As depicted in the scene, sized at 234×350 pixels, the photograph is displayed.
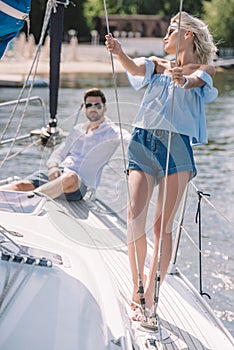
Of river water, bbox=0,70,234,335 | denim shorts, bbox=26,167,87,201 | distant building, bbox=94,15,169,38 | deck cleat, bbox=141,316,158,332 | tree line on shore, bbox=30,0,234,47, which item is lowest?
distant building, bbox=94,15,169,38

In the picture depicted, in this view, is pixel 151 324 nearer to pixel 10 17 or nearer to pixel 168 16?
pixel 10 17

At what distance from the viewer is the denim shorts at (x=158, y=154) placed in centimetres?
323

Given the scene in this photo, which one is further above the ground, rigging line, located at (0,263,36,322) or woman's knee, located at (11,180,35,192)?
rigging line, located at (0,263,36,322)

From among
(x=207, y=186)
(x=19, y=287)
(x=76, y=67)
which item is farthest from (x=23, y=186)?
(x=76, y=67)

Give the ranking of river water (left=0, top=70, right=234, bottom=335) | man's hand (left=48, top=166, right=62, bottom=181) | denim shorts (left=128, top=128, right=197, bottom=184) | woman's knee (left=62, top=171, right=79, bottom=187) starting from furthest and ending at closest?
river water (left=0, top=70, right=234, bottom=335) < man's hand (left=48, top=166, right=62, bottom=181) < woman's knee (left=62, top=171, right=79, bottom=187) < denim shorts (left=128, top=128, right=197, bottom=184)

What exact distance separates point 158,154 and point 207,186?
20.2 ft

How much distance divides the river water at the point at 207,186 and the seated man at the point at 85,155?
0.17m

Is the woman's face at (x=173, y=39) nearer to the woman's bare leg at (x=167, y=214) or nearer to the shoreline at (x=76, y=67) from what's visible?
the woman's bare leg at (x=167, y=214)

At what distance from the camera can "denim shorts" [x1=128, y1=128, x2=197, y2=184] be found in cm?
323

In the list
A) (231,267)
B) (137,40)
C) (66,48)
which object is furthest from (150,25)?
(231,267)

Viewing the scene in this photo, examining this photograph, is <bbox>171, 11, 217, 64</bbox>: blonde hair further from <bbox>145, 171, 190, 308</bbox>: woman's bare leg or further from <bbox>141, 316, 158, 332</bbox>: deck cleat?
<bbox>141, 316, 158, 332</bbox>: deck cleat

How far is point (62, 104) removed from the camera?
1773cm

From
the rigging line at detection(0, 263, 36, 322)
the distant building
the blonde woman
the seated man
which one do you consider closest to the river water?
the seated man

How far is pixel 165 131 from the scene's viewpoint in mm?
3238
